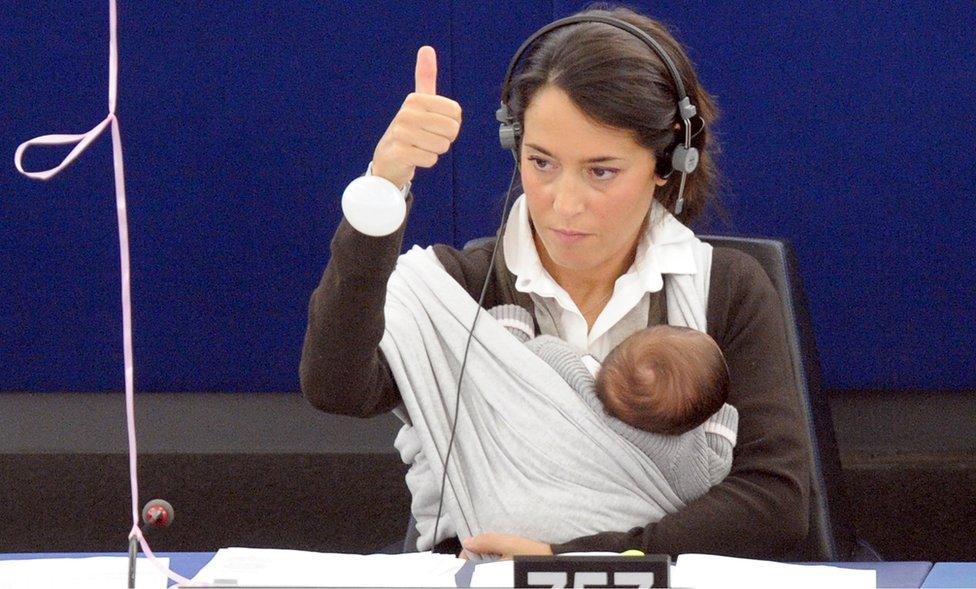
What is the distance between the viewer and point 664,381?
143 centimetres

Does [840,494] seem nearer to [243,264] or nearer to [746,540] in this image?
[746,540]

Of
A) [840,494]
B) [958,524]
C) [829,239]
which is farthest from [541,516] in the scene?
[958,524]

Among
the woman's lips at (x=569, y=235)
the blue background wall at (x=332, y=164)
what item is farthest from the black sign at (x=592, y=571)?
the blue background wall at (x=332, y=164)

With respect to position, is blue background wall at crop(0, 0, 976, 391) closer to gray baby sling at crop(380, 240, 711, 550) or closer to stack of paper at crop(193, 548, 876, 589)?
gray baby sling at crop(380, 240, 711, 550)

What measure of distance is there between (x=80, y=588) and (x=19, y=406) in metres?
1.64

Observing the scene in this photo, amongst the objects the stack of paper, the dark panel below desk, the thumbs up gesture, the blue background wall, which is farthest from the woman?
the dark panel below desk

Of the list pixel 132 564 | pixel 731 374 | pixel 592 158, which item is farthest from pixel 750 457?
pixel 132 564

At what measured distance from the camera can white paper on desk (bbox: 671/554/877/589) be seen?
1.15m

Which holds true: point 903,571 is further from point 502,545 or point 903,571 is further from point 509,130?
point 509,130

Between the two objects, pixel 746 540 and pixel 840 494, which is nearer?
pixel 746 540

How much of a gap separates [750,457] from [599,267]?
0.30 m

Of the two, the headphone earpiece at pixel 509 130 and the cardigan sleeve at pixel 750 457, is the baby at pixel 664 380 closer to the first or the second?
the cardigan sleeve at pixel 750 457

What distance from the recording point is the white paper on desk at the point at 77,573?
115 centimetres

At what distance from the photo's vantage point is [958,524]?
2621mm
